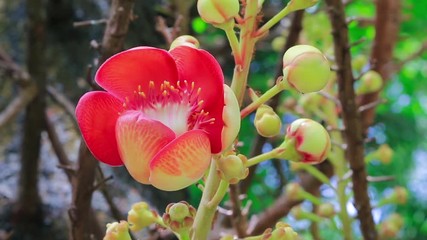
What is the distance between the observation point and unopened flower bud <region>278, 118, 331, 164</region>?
49cm

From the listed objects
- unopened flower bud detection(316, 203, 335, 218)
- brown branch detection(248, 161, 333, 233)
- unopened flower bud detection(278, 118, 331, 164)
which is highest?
unopened flower bud detection(278, 118, 331, 164)

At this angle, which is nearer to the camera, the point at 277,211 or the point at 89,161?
the point at 89,161

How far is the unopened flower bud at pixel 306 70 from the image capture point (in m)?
0.49

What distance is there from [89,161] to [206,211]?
325 millimetres

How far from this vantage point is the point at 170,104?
1.73 feet

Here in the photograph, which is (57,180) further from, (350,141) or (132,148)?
(132,148)

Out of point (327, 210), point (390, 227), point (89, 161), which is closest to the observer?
point (89, 161)

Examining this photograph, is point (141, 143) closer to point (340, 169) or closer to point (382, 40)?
point (340, 169)

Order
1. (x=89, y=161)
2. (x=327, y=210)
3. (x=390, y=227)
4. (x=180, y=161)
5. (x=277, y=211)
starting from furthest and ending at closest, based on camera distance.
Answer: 1. (x=277, y=211)
2. (x=390, y=227)
3. (x=327, y=210)
4. (x=89, y=161)
5. (x=180, y=161)

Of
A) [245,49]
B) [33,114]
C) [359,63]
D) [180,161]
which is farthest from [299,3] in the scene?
[33,114]

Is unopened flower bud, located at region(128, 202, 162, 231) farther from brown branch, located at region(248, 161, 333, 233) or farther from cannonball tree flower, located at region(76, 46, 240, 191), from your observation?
brown branch, located at region(248, 161, 333, 233)

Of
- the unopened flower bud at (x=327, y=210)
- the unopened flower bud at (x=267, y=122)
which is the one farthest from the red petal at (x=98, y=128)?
the unopened flower bud at (x=327, y=210)

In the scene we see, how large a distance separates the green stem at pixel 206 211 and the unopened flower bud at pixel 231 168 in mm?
31

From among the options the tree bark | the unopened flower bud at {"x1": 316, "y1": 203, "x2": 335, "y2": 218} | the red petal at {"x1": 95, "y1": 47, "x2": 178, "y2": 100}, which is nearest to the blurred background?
the tree bark
